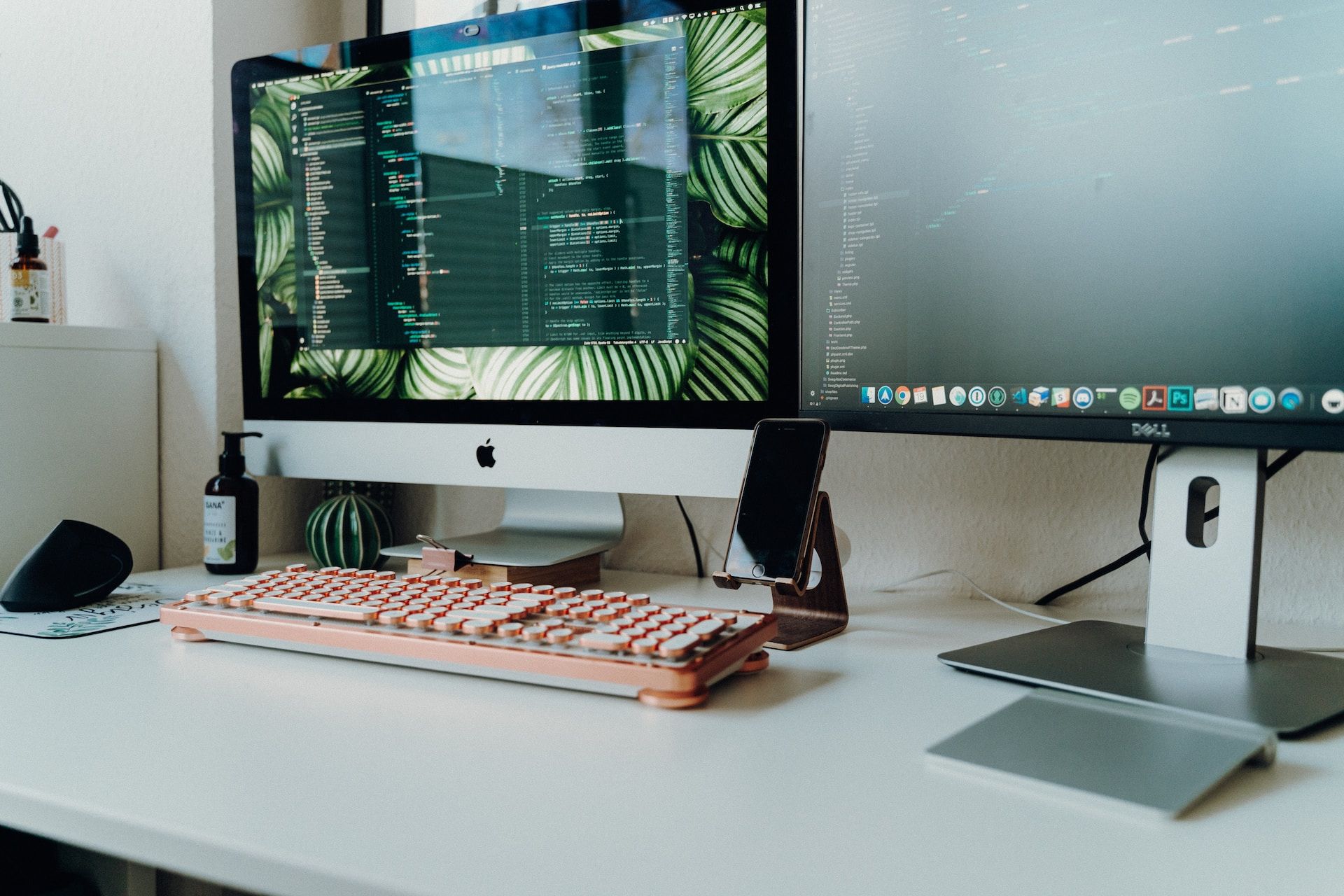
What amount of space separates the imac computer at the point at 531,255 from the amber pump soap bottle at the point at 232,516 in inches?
1.3

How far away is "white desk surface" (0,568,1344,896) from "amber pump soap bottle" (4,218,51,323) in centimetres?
63

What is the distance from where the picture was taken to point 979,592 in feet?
3.18

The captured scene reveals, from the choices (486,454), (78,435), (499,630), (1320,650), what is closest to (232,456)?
(78,435)

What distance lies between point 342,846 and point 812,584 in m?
0.49

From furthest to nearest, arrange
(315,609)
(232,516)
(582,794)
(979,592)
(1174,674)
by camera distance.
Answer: (232,516)
(979,592)
(315,609)
(1174,674)
(582,794)

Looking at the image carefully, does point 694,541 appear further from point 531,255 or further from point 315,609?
point 315,609

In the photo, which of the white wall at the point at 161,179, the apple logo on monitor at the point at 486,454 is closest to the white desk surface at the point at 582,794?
the apple logo on monitor at the point at 486,454

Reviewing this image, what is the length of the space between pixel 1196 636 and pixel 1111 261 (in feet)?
0.83

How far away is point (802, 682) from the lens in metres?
0.65

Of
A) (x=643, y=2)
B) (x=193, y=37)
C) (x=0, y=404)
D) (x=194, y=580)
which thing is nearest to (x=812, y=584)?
(x=643, y=2)

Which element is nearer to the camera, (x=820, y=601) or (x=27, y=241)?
(x=820, y=601)

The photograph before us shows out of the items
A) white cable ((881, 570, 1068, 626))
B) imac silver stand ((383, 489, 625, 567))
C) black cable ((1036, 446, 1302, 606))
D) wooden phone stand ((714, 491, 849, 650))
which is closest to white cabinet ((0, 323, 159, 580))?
imac silver stand ((383, 489, 625, 567))

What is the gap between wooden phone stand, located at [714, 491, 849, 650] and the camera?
78 centimetres

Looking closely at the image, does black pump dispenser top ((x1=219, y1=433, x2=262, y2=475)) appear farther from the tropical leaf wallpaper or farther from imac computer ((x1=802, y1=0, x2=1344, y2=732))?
imac computer ((x1=802, y1=0, x2=1344, y2=732))
